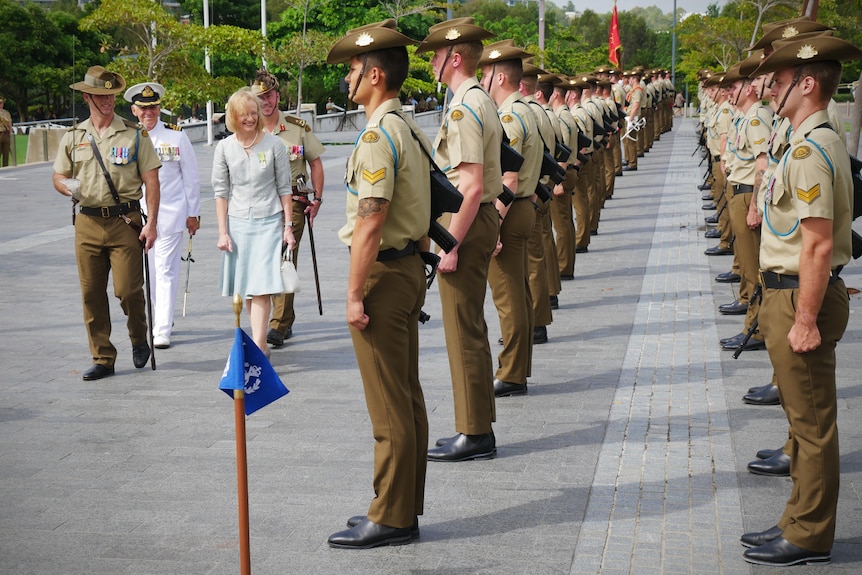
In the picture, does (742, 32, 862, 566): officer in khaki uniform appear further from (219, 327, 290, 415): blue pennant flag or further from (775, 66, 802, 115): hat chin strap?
(219, 327, 290, 415): blue pennant flag

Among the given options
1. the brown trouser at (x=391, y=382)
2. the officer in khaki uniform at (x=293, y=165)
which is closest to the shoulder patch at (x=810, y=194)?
the brown trouser at (x=391, y=382)

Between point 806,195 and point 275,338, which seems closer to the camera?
point 806,195

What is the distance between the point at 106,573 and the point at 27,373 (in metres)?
4.06

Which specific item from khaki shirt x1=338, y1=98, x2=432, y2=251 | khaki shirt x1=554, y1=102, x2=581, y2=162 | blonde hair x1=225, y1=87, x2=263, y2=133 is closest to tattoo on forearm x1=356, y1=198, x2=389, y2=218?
khaki shirt x1=338, y1=98, x2=432, y2=251

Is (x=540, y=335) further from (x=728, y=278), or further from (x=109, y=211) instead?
(x=728, y=278)

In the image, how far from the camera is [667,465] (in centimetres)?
615

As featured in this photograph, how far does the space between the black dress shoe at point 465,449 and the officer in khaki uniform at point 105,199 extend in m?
3.18

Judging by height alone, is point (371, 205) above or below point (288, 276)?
above

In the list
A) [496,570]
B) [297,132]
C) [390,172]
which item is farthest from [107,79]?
[496,570]

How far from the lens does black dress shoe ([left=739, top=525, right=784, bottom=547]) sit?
16.2 feet

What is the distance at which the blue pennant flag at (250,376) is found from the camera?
4125 millimetres

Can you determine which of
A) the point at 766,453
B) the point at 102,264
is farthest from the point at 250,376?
A: the point at 102,264

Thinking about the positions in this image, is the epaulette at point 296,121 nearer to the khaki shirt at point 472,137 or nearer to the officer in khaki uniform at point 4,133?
the khaki shirt at point 472,137

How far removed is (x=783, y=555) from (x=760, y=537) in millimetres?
169
